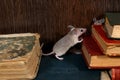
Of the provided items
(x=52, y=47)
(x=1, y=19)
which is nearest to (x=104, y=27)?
(x=52, y=47)

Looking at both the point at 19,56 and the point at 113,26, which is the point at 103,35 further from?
the point at 19,56

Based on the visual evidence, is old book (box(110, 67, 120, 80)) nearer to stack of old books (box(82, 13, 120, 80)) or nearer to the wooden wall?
stack of old books (box(82, 13, 120, 80))

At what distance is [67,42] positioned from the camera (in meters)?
0.80

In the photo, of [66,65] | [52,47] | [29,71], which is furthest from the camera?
[52,47]

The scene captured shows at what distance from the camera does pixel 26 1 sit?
834 mm

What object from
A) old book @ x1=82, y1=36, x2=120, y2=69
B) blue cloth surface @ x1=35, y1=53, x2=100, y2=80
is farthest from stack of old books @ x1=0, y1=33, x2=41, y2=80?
old book @ x1=82, y1=36, x2=120, y2=69

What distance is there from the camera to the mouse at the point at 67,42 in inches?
31.4

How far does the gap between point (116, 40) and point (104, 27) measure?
0.11 m

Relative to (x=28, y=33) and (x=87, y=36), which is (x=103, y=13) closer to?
(x=87, y=36)

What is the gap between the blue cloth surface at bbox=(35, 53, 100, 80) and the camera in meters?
0.71

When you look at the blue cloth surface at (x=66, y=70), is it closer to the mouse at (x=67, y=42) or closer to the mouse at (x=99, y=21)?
the mouse at (x=67, y=42)

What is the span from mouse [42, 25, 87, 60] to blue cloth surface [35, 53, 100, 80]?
1.0 inches

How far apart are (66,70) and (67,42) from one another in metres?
0.10

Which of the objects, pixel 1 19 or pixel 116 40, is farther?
pixel 1 19
